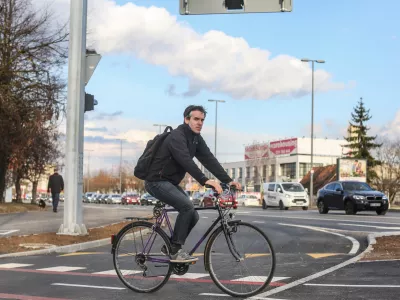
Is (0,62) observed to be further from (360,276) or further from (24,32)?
(360,276)

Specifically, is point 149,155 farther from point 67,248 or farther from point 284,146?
point 284,146

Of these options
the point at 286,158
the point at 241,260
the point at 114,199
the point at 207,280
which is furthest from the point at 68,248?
the point at 286,158

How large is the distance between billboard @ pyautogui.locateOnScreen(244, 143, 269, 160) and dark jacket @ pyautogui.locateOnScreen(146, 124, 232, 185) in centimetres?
11042

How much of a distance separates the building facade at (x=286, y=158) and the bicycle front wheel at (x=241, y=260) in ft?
320

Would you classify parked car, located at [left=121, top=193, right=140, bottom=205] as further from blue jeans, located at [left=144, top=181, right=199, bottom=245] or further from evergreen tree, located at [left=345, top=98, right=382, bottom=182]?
blue jeans, located at [left=144, top=181, right=199, bottom=245]

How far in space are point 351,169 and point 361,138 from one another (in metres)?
36.4

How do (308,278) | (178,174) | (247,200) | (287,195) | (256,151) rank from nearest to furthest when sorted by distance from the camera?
(178,174), (308,278), (287,195), (247,200), (256,151)

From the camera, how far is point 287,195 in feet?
120

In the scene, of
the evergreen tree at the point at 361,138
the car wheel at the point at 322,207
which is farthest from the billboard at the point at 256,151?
the car wheel at the point at 322,207

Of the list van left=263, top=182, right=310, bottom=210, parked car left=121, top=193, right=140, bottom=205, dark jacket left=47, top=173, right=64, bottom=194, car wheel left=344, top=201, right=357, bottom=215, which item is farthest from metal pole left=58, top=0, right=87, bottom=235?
parked car left=121, top=193, right=140, bottom=205

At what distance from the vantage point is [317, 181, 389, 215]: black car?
26094mm

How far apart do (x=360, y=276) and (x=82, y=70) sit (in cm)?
823

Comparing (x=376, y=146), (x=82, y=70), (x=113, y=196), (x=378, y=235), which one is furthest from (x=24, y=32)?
(x=376, y=146)

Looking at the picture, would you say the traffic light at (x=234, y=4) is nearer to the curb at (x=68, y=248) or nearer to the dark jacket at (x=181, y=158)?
the curb at (x=68, y=248)
